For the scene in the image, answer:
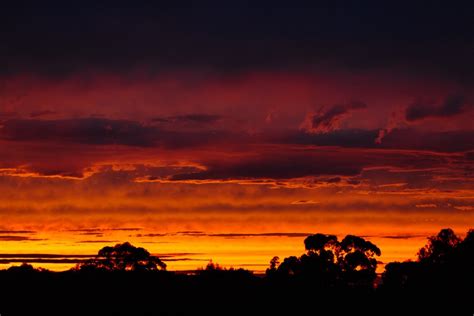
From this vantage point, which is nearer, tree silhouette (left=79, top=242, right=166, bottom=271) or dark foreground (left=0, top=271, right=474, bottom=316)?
dark foreground (left=0, top=271, right=474, bottom=316)

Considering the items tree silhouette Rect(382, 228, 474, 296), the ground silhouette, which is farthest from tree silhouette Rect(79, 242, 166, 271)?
tree silhouette Rect(382, 228, 474, 296)

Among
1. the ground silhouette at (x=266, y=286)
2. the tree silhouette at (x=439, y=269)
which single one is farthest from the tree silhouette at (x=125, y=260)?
the tree silhouette at (x=439, y=269)

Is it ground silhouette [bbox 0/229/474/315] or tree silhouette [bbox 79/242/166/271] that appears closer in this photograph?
ground silhouette [bbox 0/229/474/315]

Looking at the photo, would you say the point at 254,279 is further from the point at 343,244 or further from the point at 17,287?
the point at 17,287

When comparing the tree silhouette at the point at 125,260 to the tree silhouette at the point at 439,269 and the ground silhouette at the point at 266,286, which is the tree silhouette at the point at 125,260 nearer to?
the ground silhouette at the point at 266,286

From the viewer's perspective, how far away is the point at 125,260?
461 feet

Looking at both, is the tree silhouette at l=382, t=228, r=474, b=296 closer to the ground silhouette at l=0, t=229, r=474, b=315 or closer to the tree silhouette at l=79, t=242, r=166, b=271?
the ground silhouette at l=0, t=229, r=474, b=315

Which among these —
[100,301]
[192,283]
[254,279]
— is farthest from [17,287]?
[254,279]

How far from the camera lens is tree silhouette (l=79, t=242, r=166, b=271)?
139 meters

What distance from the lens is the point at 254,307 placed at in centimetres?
10469

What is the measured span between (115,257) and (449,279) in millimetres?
53453

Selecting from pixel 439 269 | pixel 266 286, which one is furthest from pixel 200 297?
pixel 439 269

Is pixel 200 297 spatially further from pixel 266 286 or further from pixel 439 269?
pixel 439 269

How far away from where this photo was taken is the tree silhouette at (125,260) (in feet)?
457
